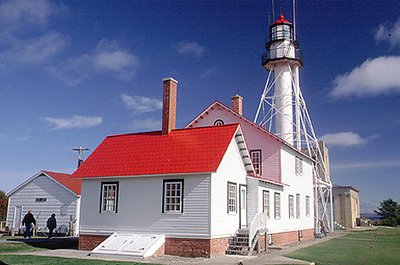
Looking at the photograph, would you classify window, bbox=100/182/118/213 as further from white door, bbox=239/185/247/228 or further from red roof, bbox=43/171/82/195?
red roof, bbox=43/171/82/195

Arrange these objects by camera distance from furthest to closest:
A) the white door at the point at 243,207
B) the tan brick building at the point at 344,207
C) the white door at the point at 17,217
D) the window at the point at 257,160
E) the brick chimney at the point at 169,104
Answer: the tan brick building at the point at 344,207, the white door at the point at 17,217, the window at the point at 257,160, the brick chimney at the point at 169,104, the white door at the point at 243,207

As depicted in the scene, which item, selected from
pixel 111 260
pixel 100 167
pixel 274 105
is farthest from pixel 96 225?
pixel 274 105

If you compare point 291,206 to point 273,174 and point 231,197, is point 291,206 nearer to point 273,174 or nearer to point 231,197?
point 273,174

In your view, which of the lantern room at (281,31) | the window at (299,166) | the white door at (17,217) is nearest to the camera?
the window at (299,166)

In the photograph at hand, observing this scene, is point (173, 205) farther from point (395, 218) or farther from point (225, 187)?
point (395, 218)

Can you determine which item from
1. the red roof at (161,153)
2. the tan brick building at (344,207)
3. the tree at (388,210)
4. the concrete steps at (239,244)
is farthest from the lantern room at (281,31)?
the tree at (388,210)

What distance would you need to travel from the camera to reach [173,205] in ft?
63.8

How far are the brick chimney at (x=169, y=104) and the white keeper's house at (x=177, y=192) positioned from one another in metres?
0.05

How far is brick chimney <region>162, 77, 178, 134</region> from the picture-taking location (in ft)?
72.8

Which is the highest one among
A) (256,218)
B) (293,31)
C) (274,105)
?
(293,31)

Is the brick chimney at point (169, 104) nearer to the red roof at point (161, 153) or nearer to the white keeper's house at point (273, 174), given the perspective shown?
the red roof at point (161, 153)

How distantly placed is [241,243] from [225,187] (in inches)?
108

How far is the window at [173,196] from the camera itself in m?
19.3

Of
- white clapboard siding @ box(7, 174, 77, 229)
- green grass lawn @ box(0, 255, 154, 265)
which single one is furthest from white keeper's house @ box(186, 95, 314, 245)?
white clapboard siding @ box(7, 174, 77, 229)
